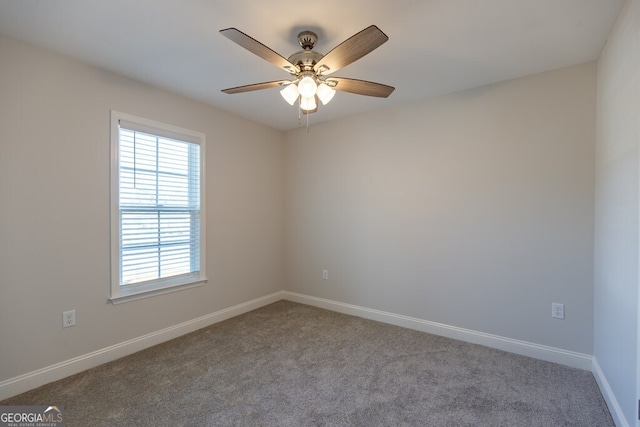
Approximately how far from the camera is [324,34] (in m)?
2.01

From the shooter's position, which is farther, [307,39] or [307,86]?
[307,39]

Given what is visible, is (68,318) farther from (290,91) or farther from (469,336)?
(469,336)

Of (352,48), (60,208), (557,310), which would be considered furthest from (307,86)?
(557,310)

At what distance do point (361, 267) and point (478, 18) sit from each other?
257 cm

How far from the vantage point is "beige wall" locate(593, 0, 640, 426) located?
1584mm

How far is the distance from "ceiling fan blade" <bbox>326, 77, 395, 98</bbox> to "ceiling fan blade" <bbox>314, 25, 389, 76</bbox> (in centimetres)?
12

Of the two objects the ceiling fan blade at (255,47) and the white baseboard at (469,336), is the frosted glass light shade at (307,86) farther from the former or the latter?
the white baseboard at (469,336)

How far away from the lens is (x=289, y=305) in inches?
158

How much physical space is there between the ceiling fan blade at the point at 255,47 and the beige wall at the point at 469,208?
1.26 m

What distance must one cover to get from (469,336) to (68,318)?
3.38 metres

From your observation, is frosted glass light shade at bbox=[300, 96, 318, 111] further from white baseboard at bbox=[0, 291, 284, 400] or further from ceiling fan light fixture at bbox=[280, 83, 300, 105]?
white baseboard at bbox=[0, 291, 284, 400]

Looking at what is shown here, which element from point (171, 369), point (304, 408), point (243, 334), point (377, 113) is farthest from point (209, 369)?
point (377, 113)

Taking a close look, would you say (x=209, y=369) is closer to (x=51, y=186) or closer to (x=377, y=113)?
(x=51, y=186)

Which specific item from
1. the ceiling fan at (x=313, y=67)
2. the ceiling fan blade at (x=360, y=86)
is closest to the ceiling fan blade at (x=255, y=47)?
the ceiling fan at (x=313, y=67)
